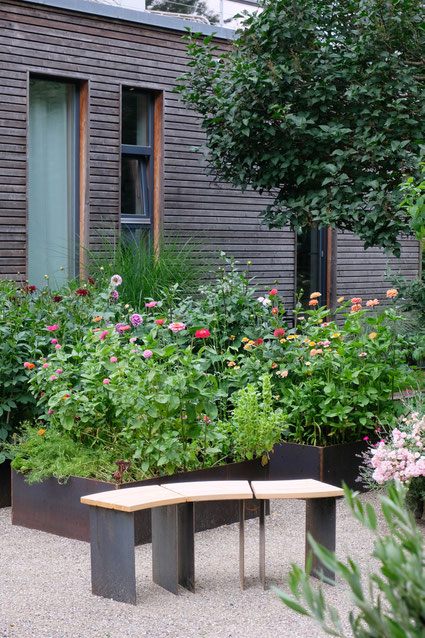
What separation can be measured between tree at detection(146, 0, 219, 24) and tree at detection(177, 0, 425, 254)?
5.97 ft

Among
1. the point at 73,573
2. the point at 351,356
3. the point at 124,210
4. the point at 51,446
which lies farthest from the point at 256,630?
the point at 124,210

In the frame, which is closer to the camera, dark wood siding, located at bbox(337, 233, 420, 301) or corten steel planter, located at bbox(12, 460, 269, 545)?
corten steel planter, located at bbox(12, 460, 269, 545)

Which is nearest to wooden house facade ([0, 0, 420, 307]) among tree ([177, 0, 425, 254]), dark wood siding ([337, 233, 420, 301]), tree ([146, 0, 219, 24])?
tree ([146, 0, 219, 24])

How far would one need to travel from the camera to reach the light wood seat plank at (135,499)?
3770 mm

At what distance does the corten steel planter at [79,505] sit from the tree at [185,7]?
266 inches

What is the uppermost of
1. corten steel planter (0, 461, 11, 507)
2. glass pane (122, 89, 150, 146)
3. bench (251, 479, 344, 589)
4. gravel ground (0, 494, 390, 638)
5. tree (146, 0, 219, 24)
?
tree (146, 0, 219, 24)

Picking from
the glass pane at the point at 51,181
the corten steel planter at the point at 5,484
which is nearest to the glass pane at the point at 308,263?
the glass pane at the point at 51,181

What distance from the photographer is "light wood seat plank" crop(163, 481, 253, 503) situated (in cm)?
395

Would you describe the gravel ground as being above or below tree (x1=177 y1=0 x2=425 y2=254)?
below

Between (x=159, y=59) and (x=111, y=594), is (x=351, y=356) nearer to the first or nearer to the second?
(x=111, y=594)

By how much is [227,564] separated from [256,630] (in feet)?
2.97

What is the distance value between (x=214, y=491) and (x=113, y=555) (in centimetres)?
58

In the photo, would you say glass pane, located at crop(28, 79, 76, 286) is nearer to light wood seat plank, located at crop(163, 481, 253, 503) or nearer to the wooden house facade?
the wooden house facade

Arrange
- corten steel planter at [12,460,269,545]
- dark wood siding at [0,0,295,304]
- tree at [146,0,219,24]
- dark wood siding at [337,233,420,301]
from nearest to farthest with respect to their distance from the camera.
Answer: corten steel planter at [12,460,269,545], dark wood siding at [0,0,295,304], tree at [146,0,219,24], dark wood siding at [337,233,420,301]
